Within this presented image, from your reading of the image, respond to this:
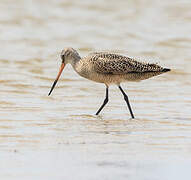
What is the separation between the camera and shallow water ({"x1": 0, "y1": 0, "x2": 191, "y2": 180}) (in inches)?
258

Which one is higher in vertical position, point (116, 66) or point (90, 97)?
point (116, 66)

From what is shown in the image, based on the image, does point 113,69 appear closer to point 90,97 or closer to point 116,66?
point 116,66

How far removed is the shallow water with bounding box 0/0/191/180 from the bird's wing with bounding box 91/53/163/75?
0.56m

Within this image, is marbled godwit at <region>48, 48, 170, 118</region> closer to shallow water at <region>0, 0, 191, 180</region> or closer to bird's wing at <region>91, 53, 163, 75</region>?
bird's wing at <region>91, 53, 163, 75</region>

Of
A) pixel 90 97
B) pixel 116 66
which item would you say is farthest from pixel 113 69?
pixel 90 97

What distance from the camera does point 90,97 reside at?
427 inches

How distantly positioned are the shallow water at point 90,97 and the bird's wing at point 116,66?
564 millimetres

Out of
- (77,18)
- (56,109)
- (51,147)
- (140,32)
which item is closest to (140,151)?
(51,147)

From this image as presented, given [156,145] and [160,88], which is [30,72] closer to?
[160,88]

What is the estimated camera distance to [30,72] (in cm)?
1286

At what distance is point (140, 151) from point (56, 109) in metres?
2.87

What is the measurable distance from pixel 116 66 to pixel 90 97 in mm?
1353

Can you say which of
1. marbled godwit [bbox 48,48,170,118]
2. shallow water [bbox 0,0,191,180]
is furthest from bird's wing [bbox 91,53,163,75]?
shallow water [bbox 0,0,191,180]

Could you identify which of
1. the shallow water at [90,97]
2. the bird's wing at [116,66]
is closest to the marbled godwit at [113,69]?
the bird's wing at [116,66]
